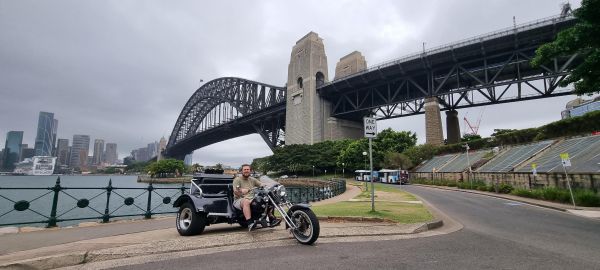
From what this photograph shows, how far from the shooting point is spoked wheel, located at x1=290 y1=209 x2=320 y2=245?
5547mm

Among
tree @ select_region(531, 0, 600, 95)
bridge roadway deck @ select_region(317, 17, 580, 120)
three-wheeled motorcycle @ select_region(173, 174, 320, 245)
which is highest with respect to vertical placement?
bridge roadway deck @ select_region(317, 17, 580, 120)

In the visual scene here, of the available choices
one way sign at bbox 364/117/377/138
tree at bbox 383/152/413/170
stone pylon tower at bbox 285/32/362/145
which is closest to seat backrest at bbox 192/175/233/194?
one way sign at bbox 364/117/377/138

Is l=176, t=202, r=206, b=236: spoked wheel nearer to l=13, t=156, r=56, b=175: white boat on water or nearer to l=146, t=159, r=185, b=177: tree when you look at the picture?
l=146, t=159, r=185, b=177: tree

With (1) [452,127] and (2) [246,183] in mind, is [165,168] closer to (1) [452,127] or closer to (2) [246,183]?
(1) [452,127]

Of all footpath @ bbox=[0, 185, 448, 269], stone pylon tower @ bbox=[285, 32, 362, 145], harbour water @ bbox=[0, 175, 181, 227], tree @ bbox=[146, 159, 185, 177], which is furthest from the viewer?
tree @ bbox=[146, 159, 185, 177]

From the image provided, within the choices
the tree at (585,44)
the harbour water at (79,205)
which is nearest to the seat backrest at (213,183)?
Answer: the harbour water at (79,205)

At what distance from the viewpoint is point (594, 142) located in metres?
22.5

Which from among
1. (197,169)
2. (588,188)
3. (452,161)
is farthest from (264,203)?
(452,161)

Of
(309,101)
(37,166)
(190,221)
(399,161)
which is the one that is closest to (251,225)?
(190,221)

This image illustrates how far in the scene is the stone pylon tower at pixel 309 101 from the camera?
73.4 m

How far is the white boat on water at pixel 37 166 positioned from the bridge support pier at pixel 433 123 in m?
192

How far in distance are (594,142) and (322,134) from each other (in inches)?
2161

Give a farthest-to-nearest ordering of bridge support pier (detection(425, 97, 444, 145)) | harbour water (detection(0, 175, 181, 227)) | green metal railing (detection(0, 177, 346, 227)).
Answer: bridge support pier (detection(425, 97, 444, 145)) → harbour water (detection(0, 175, 181, 227)) → green metal railing (detection(0, 177, 346, 227))

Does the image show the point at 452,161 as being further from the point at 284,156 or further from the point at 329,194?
the point at 284,156
